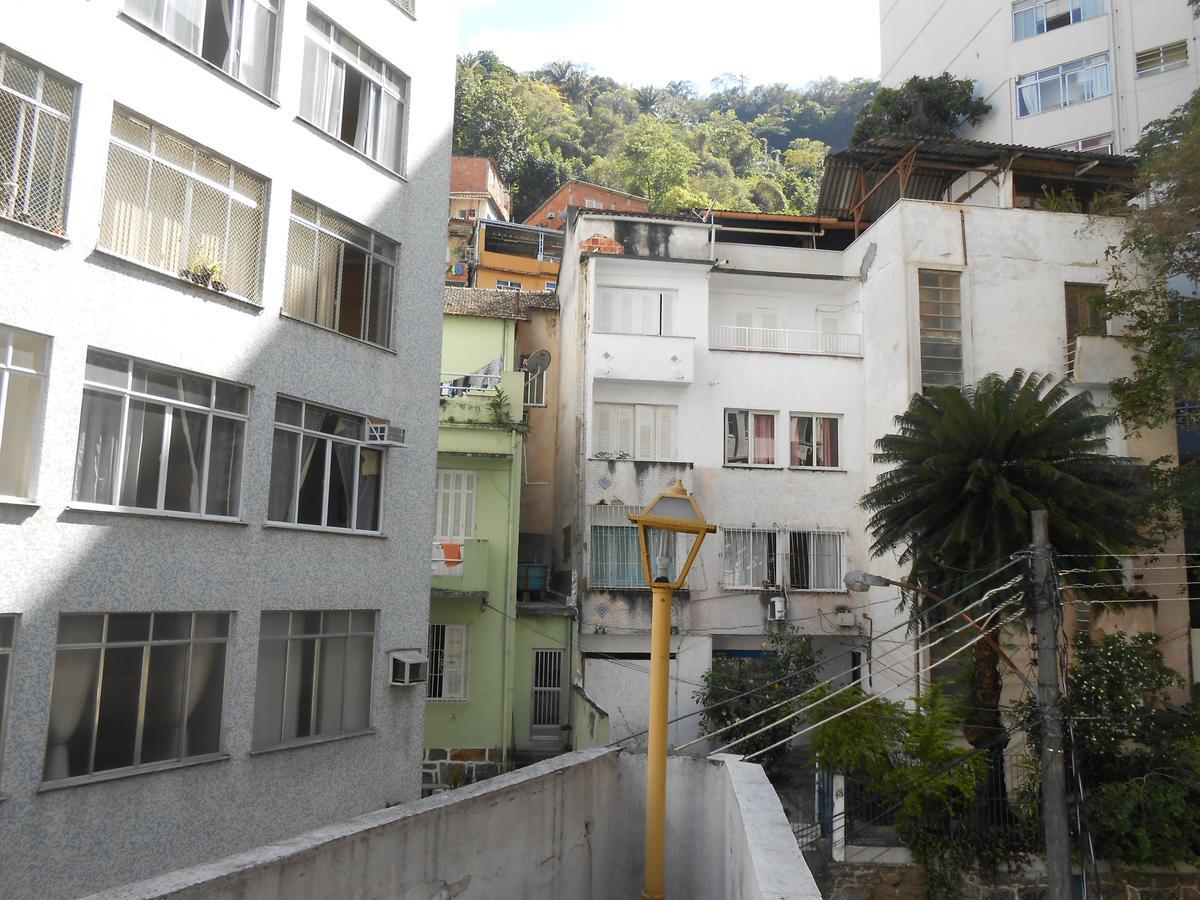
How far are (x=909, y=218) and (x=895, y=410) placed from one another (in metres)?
4.29

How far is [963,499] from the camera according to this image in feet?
57.7

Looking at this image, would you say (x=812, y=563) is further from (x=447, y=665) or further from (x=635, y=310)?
(x=447, y=665)

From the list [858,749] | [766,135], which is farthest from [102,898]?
[766,135]

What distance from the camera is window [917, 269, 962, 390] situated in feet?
75.3

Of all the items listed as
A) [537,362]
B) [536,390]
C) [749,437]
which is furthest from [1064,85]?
[537,362]

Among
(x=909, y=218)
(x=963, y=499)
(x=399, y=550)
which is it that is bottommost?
(x=399, y=550)

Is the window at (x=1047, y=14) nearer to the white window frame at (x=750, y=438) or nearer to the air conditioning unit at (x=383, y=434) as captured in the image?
the white window frame at (x=750, y=438)

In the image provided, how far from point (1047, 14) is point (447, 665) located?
26888 millimetres

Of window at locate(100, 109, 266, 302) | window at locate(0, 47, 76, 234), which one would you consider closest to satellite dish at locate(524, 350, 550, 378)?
window at locate(100, 109, 266, 302)

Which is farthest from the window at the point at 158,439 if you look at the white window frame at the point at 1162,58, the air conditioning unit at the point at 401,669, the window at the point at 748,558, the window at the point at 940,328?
the white window frame at the point at 1162,58

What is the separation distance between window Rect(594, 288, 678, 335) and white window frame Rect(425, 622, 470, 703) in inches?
311

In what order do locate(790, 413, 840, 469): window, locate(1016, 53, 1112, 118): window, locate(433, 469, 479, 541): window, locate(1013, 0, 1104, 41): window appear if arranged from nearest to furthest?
locate(433, 469, 479, 541): window < locate(790, 413, 840, 469): window < locate(1016, 53, 1112, 118): window < locate(1013, 0, 1104, 41): window

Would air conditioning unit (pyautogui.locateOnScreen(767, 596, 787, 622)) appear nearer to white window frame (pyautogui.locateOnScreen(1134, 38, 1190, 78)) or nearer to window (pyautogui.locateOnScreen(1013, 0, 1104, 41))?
white window frame (pyautogui.locateOnScreen(1134, 38, 1190, 78))

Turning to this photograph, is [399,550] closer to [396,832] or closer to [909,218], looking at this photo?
[396,832]
